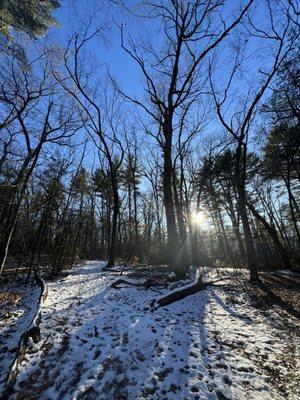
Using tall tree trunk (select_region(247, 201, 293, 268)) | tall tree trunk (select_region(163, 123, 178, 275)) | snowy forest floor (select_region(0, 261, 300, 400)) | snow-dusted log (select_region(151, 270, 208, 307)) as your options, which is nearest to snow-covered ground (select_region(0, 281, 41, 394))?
snowy forest floor (select_region(0, 261, 300, 400))

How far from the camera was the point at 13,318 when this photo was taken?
239 inches

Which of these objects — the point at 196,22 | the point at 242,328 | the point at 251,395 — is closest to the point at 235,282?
the point at 242,328

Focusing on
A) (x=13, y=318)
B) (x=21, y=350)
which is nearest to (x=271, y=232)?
(x=13, y=318)

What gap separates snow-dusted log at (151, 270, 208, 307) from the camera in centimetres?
742

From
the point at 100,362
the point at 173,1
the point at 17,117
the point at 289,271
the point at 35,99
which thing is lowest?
the point at 100,362

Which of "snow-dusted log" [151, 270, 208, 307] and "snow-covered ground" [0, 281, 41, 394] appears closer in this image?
"snow-covered ground" [0, 281, 41, 394]

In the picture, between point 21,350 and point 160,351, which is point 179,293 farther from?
point 21,350

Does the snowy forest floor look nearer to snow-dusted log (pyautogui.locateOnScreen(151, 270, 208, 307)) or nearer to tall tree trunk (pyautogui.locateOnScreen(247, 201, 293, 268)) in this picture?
snow-dusted log (pyautogui.locateOnScreen(151, 270, 208, 307))

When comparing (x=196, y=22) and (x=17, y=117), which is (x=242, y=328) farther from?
(x=17, y=117)

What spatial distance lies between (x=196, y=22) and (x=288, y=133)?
26.5 ft

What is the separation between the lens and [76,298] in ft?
26.1

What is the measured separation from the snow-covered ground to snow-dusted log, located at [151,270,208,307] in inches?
137

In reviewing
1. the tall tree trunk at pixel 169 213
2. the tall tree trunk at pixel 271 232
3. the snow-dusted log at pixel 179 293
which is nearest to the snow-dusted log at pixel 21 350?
the snow-dusted log at pixel 179 293

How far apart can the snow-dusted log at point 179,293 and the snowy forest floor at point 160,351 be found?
268 millimetres
